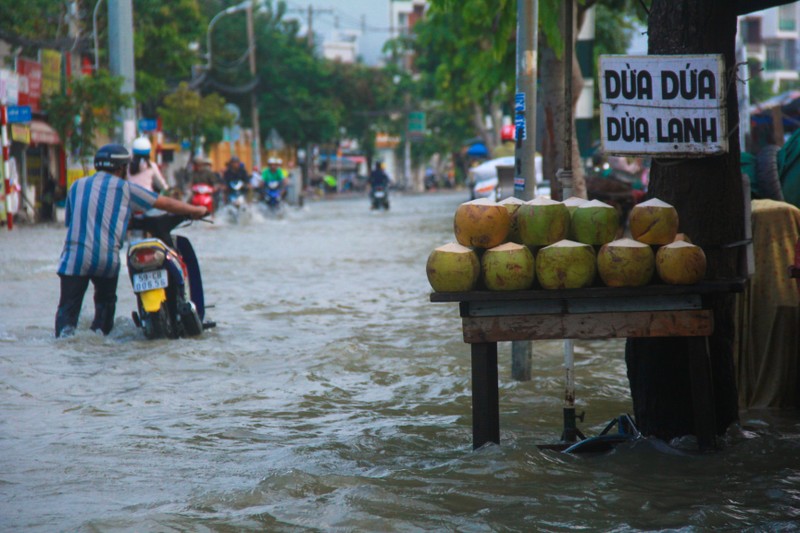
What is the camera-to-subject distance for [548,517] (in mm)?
4348

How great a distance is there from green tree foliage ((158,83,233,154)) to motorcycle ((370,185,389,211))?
7.81 meters

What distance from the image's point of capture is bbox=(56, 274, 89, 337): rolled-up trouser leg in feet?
28.9

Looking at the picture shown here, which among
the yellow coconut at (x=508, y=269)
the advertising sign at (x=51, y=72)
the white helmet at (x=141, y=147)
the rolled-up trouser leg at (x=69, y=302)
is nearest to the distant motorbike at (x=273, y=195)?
the advertising sign at (x=51, y=72)

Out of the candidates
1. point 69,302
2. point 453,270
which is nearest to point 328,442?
point 453,270

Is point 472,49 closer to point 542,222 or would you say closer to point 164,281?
point 164,281

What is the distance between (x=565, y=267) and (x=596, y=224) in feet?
1.18

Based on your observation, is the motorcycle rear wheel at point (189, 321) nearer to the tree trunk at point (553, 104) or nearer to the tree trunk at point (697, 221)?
the tree trunk at point (553, 104)

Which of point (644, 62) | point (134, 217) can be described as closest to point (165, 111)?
point (134, 217)

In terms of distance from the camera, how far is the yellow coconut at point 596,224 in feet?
16.4

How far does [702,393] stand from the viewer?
4.92 metres

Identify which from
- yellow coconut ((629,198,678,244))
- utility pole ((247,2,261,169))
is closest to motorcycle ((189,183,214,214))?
yellow coconut ((629,198,678,244))

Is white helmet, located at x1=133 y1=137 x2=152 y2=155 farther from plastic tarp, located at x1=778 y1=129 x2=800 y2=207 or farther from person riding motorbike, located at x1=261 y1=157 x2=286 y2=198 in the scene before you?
person riding motorbike, located at x1=261 y1=157 x2=286 y2=198

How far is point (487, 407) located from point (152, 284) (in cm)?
438

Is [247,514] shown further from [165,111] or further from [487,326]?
[165,111]
